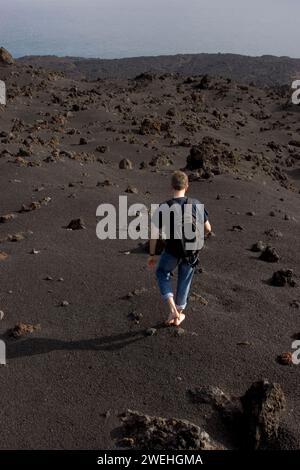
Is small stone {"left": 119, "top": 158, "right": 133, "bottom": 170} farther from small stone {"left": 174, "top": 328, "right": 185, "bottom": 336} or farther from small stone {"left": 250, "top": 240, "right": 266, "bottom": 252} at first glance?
small stone {"left": 174, "top": 328, "right": 185, "bottom": 336}

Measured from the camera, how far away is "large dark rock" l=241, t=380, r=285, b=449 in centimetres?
346

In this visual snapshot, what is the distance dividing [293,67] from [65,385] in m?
74.8

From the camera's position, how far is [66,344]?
4.51 m

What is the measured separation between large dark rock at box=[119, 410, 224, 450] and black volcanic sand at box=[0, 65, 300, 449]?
130 millimetres

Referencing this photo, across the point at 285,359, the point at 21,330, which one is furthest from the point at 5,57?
the point at 285,359

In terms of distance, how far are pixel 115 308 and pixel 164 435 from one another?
184cm

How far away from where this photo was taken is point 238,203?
9680 millimetres

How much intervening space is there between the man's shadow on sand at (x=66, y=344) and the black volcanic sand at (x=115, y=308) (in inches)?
0.5

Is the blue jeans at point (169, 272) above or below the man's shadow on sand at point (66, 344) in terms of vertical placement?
above

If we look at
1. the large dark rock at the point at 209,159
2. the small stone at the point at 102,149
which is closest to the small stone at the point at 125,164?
the large dark rock at the point at 209,159

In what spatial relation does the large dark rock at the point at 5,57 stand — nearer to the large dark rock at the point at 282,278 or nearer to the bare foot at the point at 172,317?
the large dark rock at the point at 282,278

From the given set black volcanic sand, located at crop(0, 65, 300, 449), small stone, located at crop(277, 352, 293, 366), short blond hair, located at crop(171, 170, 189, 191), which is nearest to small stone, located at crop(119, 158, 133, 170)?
black volcanic sand, located at crop(0, 65, 300, 449)

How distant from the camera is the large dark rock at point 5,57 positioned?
91.0ft
